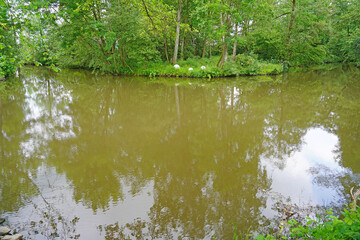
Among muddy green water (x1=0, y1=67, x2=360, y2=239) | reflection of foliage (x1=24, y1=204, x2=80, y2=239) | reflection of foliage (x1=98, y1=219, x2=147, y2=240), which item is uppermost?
muddy green water (x1=0, y1=67, x2=360, y2=239)

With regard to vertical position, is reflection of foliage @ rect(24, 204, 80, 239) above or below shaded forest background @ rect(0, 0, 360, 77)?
below

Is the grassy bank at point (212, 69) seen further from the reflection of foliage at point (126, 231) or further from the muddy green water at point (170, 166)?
the reflection of foliage at point (126, 231)

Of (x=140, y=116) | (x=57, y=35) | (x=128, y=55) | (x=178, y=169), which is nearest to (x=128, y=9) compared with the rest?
(x=128, y=55)

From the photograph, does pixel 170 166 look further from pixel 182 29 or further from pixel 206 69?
pixel 182 29

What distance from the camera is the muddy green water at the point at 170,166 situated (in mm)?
3227

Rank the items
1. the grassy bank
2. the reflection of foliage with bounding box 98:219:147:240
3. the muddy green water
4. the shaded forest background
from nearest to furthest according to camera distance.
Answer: the reflection of foliage with bounding box 98:219:147:240 → the muddy green water → the shaded forest background → the grassy bank

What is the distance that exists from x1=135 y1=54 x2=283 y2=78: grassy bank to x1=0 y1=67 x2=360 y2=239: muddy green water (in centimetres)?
811

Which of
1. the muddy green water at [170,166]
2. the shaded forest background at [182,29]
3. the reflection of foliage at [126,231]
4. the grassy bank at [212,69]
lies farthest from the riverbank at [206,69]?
the reflection of foliage at [126,231]

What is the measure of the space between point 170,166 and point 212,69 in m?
13.4

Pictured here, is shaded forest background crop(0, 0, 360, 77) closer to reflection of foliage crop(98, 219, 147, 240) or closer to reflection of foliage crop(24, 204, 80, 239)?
reflection of foliage crop(24, 204, 80, 239)

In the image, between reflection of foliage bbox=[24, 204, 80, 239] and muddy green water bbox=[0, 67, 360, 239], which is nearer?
reflection of foliage bbox=[24, 204, 80, 239]

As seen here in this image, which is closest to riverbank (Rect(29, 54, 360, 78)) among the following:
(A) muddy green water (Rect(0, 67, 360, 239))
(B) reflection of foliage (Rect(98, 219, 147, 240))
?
(A) muddy green water (Rect(0, 67, 360, 239))

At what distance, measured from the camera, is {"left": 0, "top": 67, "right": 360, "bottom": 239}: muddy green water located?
323 centimetres

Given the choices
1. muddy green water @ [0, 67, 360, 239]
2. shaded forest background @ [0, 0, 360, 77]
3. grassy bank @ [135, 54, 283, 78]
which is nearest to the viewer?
muddy green water @ [0, 67, 360, 239]
